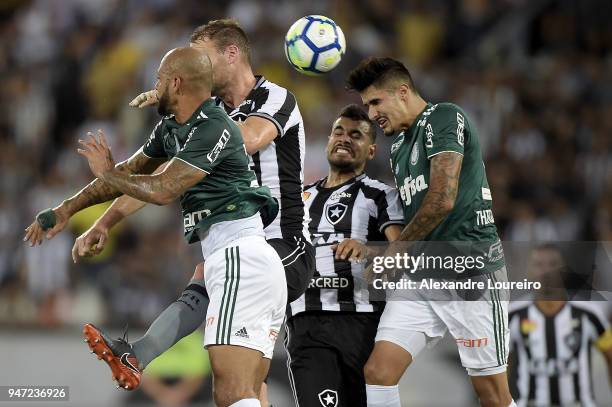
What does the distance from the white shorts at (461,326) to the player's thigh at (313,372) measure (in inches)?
18.9

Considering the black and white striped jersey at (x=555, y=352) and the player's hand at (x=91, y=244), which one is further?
the black and white striped jersey at (x=555, y=352)

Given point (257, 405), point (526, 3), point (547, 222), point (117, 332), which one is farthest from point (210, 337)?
point (526, 3)

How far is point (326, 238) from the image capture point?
23.1 ft

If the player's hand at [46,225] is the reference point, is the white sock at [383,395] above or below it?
below

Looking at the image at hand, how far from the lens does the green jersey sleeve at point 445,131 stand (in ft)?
20.9

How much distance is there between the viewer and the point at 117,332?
10422mm

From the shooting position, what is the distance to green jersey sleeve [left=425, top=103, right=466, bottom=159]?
6.38m

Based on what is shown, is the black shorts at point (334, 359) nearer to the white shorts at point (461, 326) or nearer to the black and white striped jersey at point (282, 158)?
the white shorts at point (461, 326)

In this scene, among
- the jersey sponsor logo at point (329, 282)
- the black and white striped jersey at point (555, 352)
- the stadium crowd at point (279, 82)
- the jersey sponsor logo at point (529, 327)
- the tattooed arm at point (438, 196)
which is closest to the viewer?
the tattooed arm at point (438, 196)

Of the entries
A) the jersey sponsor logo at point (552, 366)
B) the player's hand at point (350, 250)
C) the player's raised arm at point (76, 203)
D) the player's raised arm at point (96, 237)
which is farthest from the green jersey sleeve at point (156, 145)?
the jersey sponsor logo at point (552, 366)

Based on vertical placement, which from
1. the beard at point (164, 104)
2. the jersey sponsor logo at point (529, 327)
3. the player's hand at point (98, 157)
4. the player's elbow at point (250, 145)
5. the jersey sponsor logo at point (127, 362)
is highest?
the beard at point (164, 104)

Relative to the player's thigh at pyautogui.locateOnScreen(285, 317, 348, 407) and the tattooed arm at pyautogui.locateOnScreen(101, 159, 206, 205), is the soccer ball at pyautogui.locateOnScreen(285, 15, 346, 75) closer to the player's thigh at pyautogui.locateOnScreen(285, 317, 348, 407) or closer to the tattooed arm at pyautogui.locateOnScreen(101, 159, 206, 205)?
the player's thigh at pyautogui.locateOnScreen(285, 317, 348, 407)
